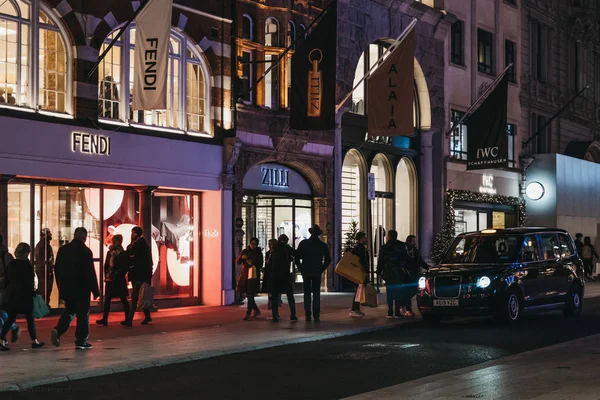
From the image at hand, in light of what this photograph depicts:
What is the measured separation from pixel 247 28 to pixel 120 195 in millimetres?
6207

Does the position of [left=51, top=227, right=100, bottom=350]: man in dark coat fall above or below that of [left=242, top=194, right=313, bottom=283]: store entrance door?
below

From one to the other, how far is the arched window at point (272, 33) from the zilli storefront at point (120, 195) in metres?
3.70

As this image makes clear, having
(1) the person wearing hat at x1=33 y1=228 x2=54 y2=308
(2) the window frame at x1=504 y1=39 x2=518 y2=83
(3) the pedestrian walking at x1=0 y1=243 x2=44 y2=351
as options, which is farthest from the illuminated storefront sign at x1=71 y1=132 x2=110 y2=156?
(2) the window frame at x1=504 y1=39 x2=518 y2=83

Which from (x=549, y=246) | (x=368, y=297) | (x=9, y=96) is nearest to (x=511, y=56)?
(x=549, y=246)

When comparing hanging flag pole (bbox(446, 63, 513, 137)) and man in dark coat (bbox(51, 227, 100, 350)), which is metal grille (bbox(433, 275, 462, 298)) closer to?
man in dark coat (bbox(51, 227, 100, 350))

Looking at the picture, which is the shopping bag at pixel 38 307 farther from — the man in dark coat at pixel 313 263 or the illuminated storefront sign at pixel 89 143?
the illuminated storefront sign at pixel 89 143

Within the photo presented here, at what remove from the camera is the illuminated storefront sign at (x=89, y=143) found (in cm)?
2327

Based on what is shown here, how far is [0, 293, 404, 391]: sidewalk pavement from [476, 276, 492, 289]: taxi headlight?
6.20ft

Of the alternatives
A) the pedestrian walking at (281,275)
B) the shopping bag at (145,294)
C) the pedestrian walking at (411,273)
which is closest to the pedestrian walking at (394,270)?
the pedestrian walking at (411,273)

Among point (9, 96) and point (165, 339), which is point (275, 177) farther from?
point (165, 339)

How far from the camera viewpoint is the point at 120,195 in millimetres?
25359

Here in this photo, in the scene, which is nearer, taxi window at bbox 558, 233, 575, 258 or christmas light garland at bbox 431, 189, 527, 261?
taxi window at bbox 558, 233, 575, 258

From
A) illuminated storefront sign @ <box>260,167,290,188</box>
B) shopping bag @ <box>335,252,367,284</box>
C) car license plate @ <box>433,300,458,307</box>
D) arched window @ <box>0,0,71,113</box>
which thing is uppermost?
arched window @ <box>0,0,71,113</box>

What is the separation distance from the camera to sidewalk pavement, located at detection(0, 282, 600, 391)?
14.3 meters
